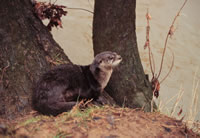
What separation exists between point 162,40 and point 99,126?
5.98m

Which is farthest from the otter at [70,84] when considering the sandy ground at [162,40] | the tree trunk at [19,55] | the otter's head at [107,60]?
the sandy ground at [162,40]

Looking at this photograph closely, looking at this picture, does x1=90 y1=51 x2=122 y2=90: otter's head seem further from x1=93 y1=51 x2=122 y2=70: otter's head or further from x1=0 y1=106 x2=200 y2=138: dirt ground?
x1=0 y1=106 x2=200 y2=138: dirt ground

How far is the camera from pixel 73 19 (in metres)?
8.11

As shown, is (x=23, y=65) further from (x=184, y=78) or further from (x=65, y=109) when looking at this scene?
(x=184, y=78)

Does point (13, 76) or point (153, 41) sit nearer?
point (13, 76)

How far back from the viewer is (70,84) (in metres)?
3.28

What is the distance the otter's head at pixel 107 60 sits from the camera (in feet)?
11.4

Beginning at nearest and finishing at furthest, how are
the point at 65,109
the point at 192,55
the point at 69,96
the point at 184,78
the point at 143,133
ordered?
the point at 143,133 < the point at 65,109 < the point at 69,96 < the point at 184,78 < the point at 192,55

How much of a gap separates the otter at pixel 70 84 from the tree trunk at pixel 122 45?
26cm

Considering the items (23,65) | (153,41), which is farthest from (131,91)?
(153,41)

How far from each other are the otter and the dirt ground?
431 millimetres

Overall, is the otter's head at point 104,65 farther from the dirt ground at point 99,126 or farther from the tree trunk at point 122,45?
the dirt ground at point 99,126

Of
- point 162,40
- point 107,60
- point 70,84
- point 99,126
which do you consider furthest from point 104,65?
point 162,40

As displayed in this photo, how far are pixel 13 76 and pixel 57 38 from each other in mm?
4211
